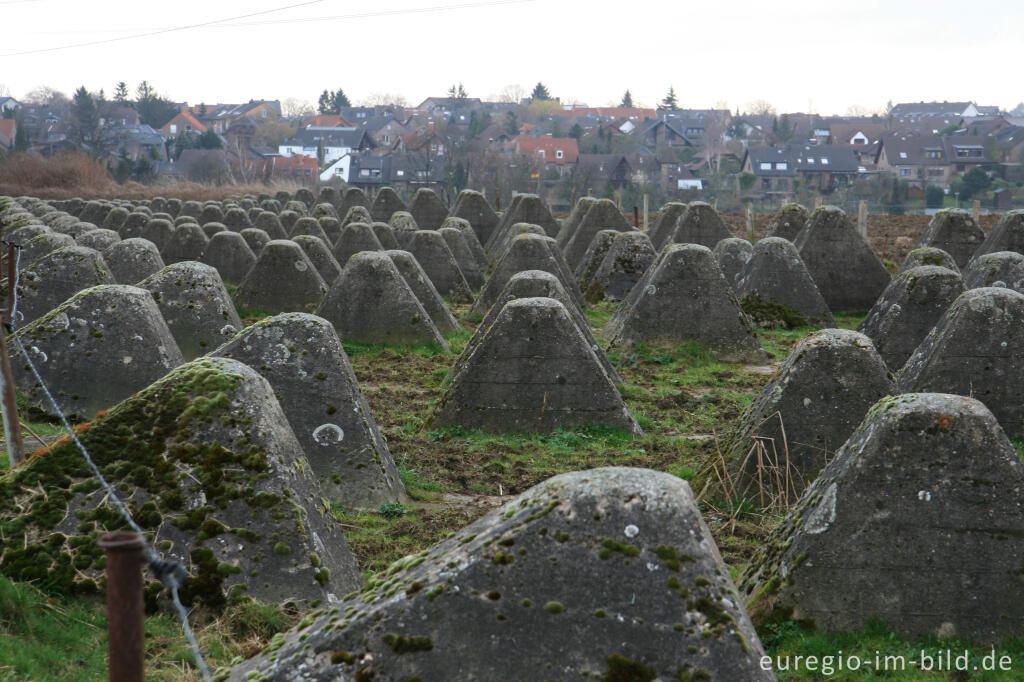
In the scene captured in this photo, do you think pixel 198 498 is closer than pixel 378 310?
Yes

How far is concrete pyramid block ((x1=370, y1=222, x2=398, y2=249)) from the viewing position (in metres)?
26.2

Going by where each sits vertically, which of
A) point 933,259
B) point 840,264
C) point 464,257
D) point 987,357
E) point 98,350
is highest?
point 98,350

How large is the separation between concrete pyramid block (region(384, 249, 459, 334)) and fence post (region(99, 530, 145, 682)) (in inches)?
627

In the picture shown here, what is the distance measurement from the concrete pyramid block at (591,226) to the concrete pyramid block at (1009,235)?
31.7ft

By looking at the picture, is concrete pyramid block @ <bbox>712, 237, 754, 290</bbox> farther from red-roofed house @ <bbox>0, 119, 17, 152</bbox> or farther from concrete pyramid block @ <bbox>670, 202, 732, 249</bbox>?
red-roofed house @ <bbox>0, 119, 17, 152</bbox>

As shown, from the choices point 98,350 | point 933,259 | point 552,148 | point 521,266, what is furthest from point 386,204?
point 552,148

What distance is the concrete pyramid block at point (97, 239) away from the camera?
2239 cm

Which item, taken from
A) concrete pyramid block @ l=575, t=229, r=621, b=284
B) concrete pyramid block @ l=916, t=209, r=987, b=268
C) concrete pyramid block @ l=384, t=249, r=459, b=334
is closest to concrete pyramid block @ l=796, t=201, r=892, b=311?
concrete pyramid block @ l=916, t=209, r=987, b=268

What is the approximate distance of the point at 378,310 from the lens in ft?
55.5

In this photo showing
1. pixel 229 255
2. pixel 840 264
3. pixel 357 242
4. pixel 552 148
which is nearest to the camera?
pixel 840 264

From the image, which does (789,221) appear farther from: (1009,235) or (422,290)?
(422,290)

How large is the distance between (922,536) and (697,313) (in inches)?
408

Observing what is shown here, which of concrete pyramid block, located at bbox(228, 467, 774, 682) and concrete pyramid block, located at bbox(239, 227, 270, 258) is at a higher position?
concrete pyramid block, located at bbox(228, 467, 774, 682)

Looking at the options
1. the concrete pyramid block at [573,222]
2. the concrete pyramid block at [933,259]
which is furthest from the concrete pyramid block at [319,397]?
the concrete pyramid block at [573,222]
